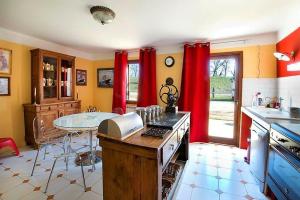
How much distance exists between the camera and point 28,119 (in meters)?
3.25

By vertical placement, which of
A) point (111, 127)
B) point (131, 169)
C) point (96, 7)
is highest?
point (96, 7)

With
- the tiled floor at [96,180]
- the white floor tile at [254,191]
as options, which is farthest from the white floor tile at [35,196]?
the white floor tile at [254,191]

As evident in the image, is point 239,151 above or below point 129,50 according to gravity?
below

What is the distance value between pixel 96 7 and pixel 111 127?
5.24 ft

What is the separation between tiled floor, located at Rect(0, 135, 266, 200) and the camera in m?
1.89

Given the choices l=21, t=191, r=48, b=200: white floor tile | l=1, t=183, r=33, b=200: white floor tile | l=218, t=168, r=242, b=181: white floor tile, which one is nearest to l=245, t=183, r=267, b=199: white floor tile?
l=218, t=168, r=242, b=181: white floor tile

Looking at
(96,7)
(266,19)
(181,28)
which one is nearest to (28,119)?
(96,7)

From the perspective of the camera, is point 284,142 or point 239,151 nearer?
point 284,142

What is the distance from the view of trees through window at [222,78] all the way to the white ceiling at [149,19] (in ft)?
1.81

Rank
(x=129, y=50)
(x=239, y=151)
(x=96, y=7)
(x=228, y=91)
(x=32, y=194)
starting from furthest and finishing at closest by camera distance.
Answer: (x=129, y=50) → (x=228, y=91) → (x=239, y=151) → (x=96, y=7) → (x=32, y=194)

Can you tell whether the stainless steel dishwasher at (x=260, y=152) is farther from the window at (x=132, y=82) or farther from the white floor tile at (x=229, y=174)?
the window at (x=132, y=82)

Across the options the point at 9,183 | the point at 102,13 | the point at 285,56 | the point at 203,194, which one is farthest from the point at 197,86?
the point at 9,183

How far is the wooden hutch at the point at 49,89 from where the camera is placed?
127 inches

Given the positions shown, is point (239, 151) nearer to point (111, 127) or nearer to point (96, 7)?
point (111, 127)
